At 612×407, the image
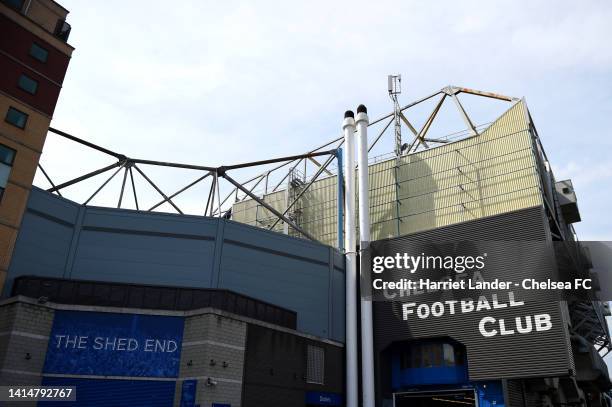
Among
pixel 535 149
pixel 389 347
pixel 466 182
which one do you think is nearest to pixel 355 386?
pixel 389 347

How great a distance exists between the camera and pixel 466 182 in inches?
2297

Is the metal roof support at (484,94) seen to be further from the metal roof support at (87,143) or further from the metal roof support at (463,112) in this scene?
the metal roof support at (87,143)

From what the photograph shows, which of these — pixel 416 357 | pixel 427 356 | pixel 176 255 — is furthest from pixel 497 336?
pixel 176 255

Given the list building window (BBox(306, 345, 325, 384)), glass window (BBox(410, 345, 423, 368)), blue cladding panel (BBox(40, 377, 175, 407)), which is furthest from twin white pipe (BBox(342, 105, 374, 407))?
blue cladding panel (BBox(40, 377, 175, 407))

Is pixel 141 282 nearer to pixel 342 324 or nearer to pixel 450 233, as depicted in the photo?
pixel 342 324

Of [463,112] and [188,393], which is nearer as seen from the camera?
[188,393]

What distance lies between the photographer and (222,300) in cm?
3975

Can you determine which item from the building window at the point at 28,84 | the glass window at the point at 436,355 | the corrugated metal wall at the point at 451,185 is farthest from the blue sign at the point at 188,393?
the corrugated metal wall at the point at 451,185

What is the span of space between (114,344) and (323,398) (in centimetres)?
1777

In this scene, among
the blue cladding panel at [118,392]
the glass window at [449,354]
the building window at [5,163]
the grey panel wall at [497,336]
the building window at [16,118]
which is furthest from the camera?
the glass window at [449,354]

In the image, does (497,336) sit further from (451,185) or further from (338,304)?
(451,185)

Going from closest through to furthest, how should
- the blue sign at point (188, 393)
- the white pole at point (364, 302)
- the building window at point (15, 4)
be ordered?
1. the blue sign at point (188, 393)
2. the building window at point (15, 4)
3. the white pole at point (364, 302)

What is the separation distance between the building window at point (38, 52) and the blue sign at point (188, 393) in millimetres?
29740

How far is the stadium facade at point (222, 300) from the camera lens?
34.9m
